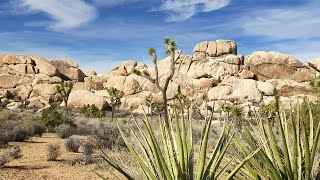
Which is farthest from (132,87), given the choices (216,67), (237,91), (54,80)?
(237,91)

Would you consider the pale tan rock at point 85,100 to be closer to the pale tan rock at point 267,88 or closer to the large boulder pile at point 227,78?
the large boulder pile at point 227,78

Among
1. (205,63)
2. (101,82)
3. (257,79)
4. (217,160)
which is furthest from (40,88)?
(217,160)

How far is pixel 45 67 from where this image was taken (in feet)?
236

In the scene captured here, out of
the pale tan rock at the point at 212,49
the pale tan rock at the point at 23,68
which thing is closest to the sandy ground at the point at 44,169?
the pale tan rock at the point at 212,49

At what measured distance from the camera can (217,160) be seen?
275 cm

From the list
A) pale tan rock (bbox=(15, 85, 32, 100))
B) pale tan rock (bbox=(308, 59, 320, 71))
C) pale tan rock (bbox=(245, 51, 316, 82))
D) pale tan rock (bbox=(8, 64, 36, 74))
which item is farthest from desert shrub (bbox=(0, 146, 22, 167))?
pale tan rock (bbox=(8, 64, 36, 74))

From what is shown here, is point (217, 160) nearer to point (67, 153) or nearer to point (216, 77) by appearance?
point (67, 153)

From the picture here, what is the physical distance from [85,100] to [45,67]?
78.7 feet

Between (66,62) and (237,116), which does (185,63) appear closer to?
(66,62)

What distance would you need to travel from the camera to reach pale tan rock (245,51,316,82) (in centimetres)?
6170

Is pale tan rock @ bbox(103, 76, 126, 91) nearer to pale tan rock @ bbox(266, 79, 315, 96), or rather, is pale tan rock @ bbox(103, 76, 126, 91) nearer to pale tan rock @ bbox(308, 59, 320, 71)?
pale tan rock @ bbox(266, 79, 315, 96)

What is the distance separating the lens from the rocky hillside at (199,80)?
185 feet

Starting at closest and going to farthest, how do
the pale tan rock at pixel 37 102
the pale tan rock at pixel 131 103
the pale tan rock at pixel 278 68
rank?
the pale tan rock at pixel 37 102
the pale tan rock at pixel 131 103
the pale tan rock at pixel 278 68

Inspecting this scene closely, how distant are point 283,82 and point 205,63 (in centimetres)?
1465
